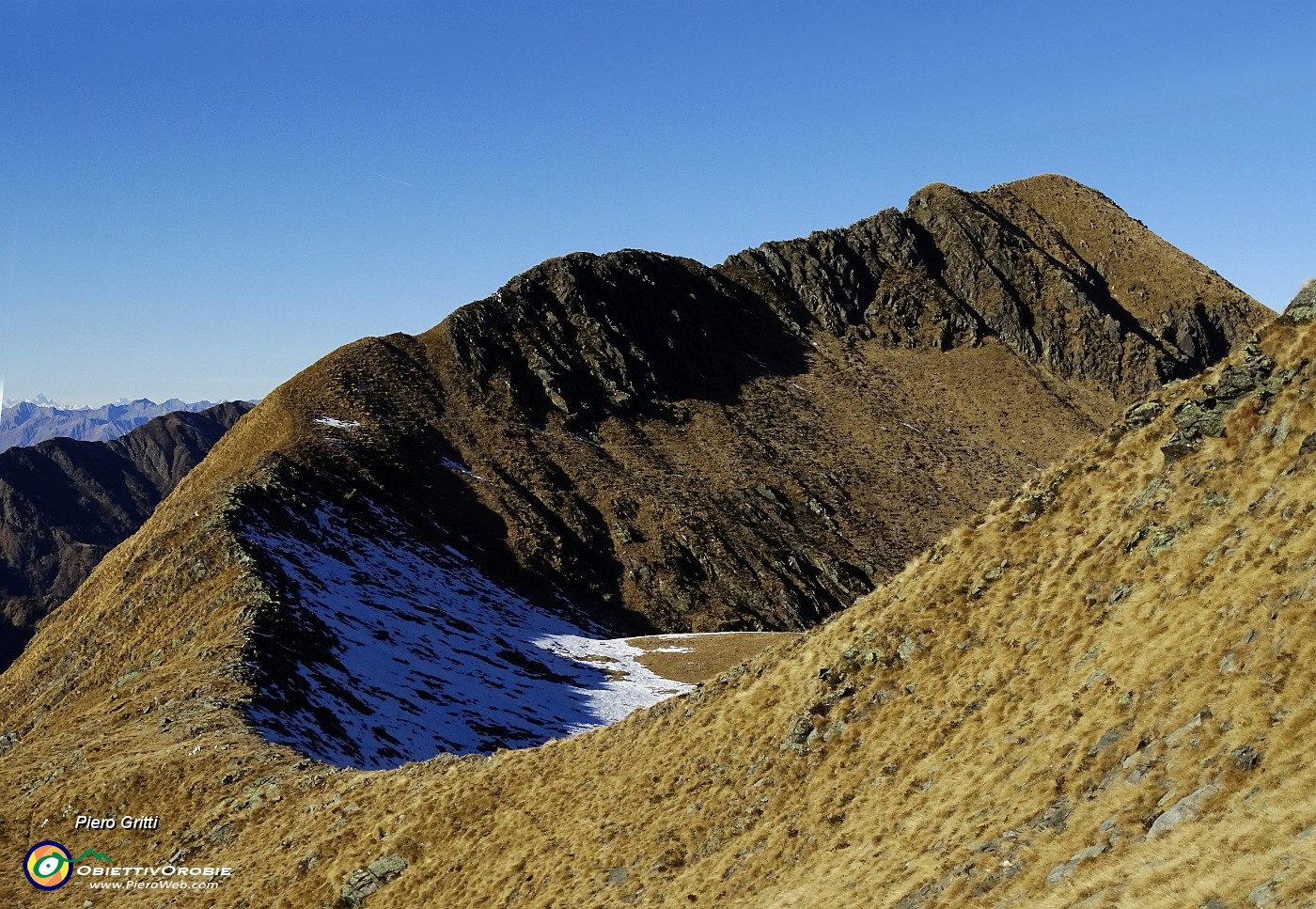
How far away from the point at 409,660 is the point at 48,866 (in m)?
22.4

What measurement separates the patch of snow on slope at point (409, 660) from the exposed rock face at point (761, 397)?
23.7ft

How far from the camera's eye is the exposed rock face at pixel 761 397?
286 ft

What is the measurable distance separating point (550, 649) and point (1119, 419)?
4454 cm

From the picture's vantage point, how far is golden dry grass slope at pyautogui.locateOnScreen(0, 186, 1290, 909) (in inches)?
622

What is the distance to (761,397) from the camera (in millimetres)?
119625

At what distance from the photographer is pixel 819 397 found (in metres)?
124

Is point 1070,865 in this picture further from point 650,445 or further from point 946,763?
point 650,445

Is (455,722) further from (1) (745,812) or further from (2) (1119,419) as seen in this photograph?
(2) (1119,419)

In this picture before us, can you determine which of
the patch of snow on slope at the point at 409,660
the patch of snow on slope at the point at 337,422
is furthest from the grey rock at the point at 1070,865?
the patch of snow on slope at the point at 337,422

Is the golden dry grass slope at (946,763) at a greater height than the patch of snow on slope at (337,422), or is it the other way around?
the patch of snow on slope at (337,422)

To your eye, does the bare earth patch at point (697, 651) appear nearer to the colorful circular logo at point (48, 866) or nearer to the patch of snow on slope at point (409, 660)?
the patch of snow on slope at point (409, 660)

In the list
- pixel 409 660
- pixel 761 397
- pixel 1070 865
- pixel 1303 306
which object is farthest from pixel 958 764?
pixel 761 397

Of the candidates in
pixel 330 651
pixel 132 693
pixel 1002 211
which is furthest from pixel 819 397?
pixel 132 693

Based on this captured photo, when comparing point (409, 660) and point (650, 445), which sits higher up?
point (650, 445)
